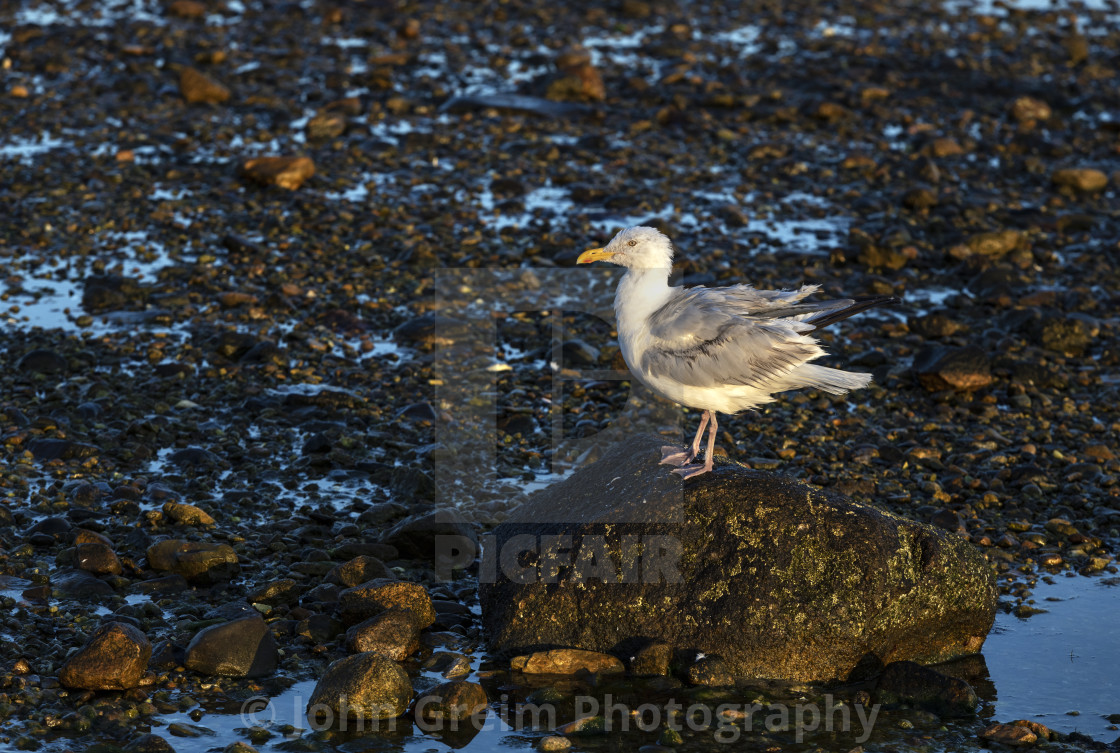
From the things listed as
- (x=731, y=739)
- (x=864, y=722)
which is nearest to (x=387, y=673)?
(x=731, y=739)

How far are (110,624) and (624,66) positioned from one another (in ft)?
55.5

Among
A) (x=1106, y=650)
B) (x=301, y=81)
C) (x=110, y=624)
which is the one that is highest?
(x=301, y=81)

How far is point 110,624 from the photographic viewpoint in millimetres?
8305

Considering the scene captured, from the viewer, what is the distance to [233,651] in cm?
855

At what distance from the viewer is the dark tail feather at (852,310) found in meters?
8.59

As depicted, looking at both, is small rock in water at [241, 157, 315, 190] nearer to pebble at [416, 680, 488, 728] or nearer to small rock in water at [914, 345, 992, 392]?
small rock in water at [914, 345, 992, 392]

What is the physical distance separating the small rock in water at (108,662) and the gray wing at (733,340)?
156 inches

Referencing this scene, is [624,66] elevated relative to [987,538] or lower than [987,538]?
elevated

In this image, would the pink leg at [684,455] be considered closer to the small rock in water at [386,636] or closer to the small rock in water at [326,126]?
the small rock in water at [386,636]

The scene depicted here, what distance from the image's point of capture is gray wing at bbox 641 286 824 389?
28.9 ft

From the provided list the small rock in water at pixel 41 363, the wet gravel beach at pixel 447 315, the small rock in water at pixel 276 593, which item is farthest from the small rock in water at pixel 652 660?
the small rock in water at pixel 41 363

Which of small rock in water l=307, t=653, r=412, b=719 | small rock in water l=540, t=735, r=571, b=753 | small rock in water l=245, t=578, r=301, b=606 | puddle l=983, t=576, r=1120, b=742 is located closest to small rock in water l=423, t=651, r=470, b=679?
small rock in water l=307, t=653, r=412, b=719

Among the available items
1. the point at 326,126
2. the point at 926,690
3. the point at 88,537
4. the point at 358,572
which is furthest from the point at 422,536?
the point at 326,126

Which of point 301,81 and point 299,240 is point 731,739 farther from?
point 301,81
